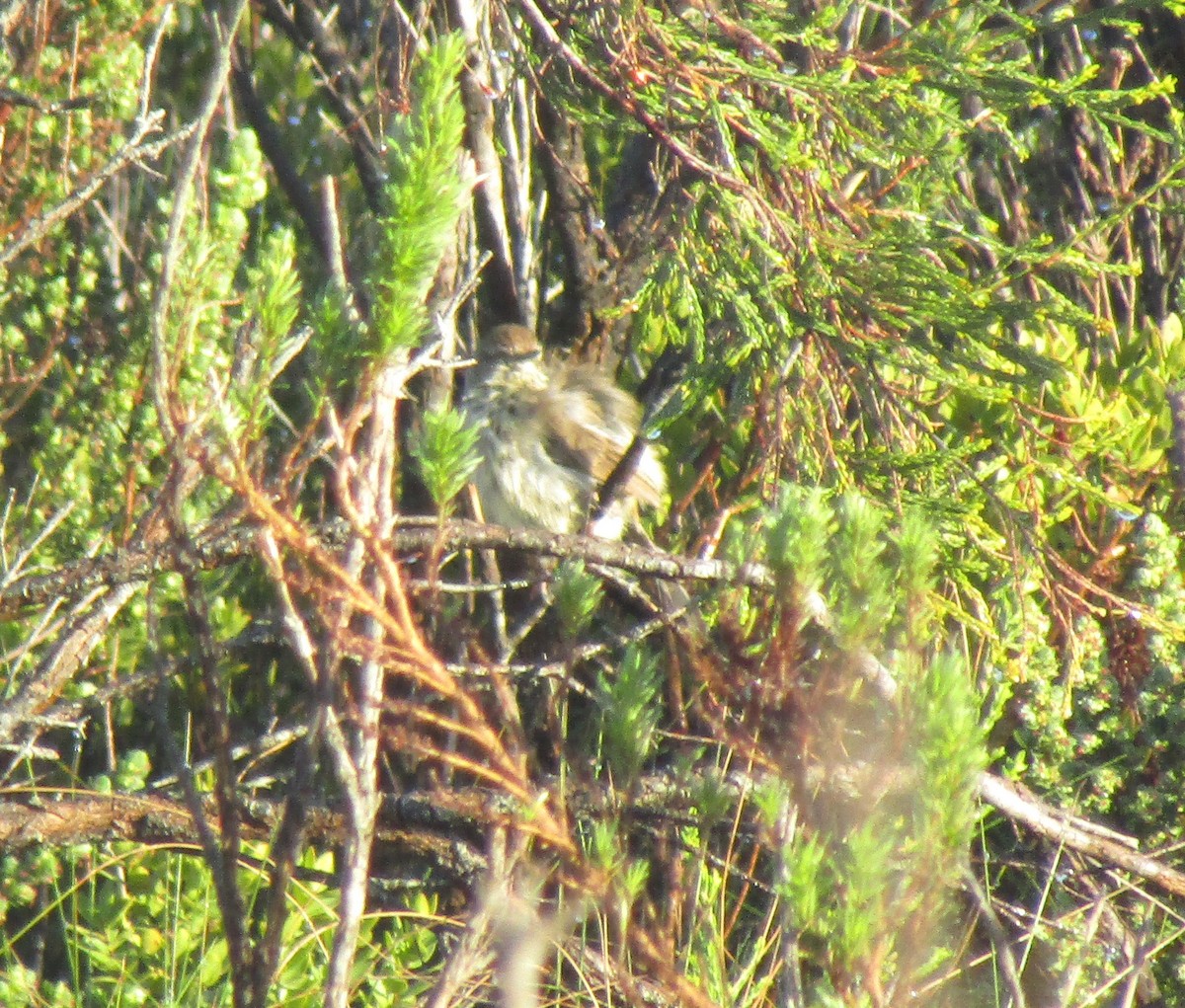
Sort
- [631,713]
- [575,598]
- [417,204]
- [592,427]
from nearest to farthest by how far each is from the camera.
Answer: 1. [417,204]
2. [631,713]
3. [575,598]
4. [592,427]

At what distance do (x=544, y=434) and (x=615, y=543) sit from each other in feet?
6.60

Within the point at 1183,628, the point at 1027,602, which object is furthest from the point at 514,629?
the point at 1183,628

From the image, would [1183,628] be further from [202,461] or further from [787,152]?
[202,461]

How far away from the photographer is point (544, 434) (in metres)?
4.74

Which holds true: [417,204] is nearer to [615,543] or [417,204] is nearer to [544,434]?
[615,543]

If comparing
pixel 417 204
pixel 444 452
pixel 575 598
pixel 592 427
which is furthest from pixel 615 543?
pixel 592 427

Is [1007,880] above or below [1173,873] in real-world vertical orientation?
below

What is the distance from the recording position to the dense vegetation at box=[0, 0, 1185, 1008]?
1.72m

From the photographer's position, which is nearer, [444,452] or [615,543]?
[444,452]

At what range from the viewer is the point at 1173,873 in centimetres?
295

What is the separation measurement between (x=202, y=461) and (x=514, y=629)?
2693mm

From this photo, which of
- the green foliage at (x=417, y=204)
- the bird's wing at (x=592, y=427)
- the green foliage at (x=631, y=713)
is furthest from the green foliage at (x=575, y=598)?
the bird's wing at (x=592, y=427)

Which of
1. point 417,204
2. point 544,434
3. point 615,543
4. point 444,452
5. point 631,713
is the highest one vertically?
point 417,204

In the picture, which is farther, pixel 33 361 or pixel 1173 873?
pixel 33 361
